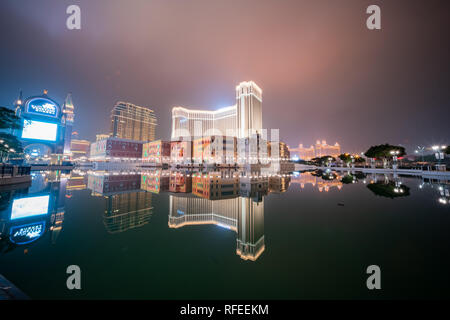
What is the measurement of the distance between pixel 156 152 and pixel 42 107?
1657 inches

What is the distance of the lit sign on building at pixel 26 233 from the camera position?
421 cm

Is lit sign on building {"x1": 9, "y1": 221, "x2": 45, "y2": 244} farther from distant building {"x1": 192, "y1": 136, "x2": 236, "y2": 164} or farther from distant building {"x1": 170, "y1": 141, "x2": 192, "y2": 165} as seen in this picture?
distant building {"x1": 170, "y1": 141, "x2": 192, "y2": 165}

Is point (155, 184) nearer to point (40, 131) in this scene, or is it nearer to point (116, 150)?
point (40, 131)

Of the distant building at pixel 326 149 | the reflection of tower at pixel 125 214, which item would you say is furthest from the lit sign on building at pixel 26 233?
the distant building at pixel 326 149

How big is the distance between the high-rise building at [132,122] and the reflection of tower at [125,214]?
146133 millimetres

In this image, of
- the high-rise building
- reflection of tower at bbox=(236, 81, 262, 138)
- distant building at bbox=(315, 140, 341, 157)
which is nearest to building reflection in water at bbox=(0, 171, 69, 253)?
Answer: reflection of tower at bbox=(236, 81, 262, 138)

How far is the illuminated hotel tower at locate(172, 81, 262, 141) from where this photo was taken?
11004 centimetres

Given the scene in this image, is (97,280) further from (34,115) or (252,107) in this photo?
(252,107)

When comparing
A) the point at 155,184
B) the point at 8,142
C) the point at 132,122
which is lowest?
the point at 155,184

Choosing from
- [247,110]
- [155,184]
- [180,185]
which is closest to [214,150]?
[247,110]

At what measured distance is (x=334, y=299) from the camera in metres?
2.34

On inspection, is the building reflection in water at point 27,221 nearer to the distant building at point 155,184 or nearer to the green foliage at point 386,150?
the distant building at point 155,184

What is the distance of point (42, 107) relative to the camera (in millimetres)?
51188
